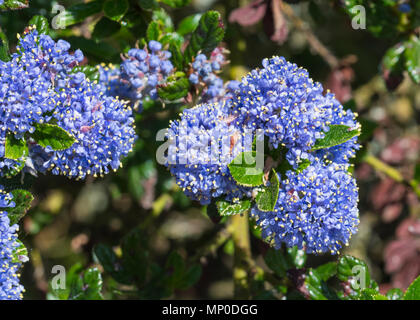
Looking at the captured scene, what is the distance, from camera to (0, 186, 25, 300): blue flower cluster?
2.21 meters

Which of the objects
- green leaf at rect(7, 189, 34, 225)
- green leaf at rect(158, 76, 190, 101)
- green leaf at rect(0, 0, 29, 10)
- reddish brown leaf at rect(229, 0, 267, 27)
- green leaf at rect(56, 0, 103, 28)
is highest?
reddish brown leaf at rect(229, 0, 267, 27)

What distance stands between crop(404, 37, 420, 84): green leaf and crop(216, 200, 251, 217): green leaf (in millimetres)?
1611

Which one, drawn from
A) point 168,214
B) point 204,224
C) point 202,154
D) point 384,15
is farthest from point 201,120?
point 204,224

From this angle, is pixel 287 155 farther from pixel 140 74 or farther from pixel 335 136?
pixel 140 74

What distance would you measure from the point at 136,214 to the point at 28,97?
7.23ft

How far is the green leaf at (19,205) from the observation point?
2.29m

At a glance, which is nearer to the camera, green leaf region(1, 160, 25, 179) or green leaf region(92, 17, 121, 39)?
green leaf region(1, 160, 25, 179)

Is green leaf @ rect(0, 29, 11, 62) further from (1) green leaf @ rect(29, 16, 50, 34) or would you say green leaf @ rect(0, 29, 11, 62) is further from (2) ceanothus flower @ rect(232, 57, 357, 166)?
(2) ceanothus flower @ rect(232, 57, 357, 166)

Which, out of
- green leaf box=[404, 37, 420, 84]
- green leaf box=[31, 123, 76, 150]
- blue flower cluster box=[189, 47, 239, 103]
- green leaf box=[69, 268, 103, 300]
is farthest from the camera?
green leaf box=[404, 37, 420, 84]

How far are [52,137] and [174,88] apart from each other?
0.65 meters

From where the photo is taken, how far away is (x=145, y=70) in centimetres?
244

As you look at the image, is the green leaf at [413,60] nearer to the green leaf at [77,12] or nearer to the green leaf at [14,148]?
the green leaf at [77,12]

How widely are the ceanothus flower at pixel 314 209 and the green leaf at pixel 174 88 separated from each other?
707 mm

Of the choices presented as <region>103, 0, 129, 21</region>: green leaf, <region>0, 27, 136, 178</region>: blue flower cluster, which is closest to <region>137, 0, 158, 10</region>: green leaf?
<region>103, 0, 129, 21</region>: green leaf
